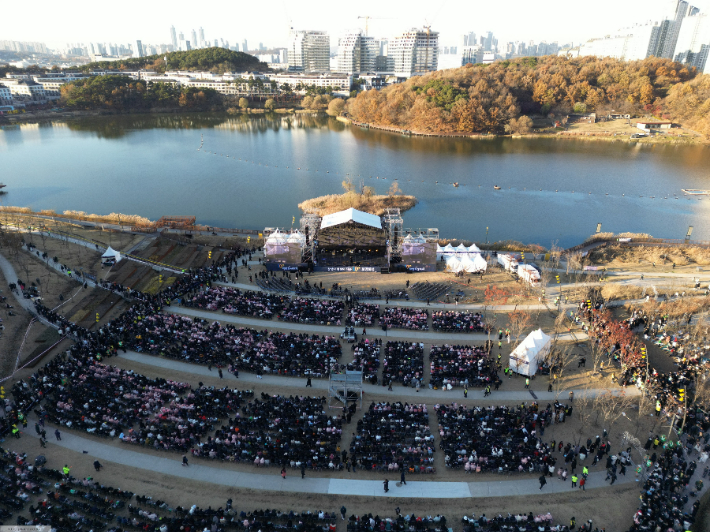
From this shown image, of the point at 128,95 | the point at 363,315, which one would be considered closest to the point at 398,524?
the point at 363,315

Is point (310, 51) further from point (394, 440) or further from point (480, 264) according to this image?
point (394, 440)

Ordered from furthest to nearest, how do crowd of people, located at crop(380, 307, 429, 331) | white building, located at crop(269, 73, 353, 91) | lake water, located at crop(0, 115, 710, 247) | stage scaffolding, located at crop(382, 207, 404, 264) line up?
white building, located at crop(269, 73, 353, 91) → lake water, located at crop(0, 115, 710, 247) → stage scaffolding, located at crop(382, 207, 404, 264) → crowd of people, located at crop(380, 307, 429, 331)

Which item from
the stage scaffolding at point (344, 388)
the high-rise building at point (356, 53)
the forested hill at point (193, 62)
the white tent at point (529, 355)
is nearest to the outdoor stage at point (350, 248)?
the white tent at point (529, 355)

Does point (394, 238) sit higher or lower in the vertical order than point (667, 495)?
higher

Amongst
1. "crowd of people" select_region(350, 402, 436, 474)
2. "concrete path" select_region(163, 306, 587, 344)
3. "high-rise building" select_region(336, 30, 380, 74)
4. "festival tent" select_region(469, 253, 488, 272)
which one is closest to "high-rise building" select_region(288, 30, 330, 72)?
"high-rise building" select_region(336, 30, 380, 74)

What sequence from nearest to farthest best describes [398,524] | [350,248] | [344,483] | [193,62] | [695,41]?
[398,524] < [344,483] < [350,248] < [193,62] < [695,41]

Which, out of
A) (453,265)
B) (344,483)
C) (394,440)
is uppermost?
(453,265)

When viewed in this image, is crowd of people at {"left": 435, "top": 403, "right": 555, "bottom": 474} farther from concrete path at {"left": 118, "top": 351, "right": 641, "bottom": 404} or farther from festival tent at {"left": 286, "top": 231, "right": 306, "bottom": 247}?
festival tent at {"left": 286, "top": 231, "right": 306, "bottom": 247}
